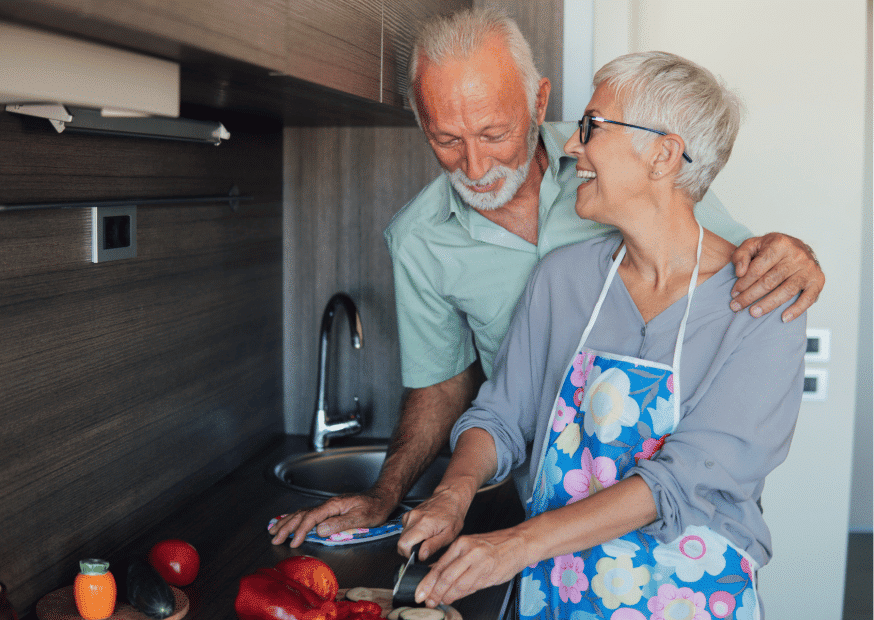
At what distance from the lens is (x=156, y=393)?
1528mm

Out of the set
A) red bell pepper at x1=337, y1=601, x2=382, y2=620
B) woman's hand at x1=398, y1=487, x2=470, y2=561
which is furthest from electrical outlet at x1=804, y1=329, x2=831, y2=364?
red bell pepper at x1=337, y1=601, x2=382, y2=620

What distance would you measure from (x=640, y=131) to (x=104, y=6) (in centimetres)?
78

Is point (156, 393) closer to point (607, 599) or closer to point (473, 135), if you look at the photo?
point (473, 135)

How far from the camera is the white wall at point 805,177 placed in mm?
1844

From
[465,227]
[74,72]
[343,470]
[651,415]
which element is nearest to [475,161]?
[465,227]

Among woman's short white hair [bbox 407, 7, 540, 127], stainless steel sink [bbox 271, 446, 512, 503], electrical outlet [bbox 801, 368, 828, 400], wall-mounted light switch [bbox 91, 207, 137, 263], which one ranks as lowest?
stainless steel sink [bbox 271, 446, 512, 503]

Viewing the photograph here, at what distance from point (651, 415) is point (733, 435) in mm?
128

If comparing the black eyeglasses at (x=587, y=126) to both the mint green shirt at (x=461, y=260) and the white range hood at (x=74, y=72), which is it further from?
the white range hood at (x=74, y=72)

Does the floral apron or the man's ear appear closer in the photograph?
the floral apron

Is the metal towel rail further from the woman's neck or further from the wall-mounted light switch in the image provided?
the woman's neck

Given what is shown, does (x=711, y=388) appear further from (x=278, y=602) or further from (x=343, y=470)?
(x=343, y=470)

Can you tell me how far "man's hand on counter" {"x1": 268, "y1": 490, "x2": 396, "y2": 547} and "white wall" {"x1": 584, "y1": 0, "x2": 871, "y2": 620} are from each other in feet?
3.29

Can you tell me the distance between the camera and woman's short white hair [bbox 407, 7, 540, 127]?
4.84 feet

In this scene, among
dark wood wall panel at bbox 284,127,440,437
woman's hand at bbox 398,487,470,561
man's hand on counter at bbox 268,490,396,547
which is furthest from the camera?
dark wood wall panel at bbox 284,127,440,437
